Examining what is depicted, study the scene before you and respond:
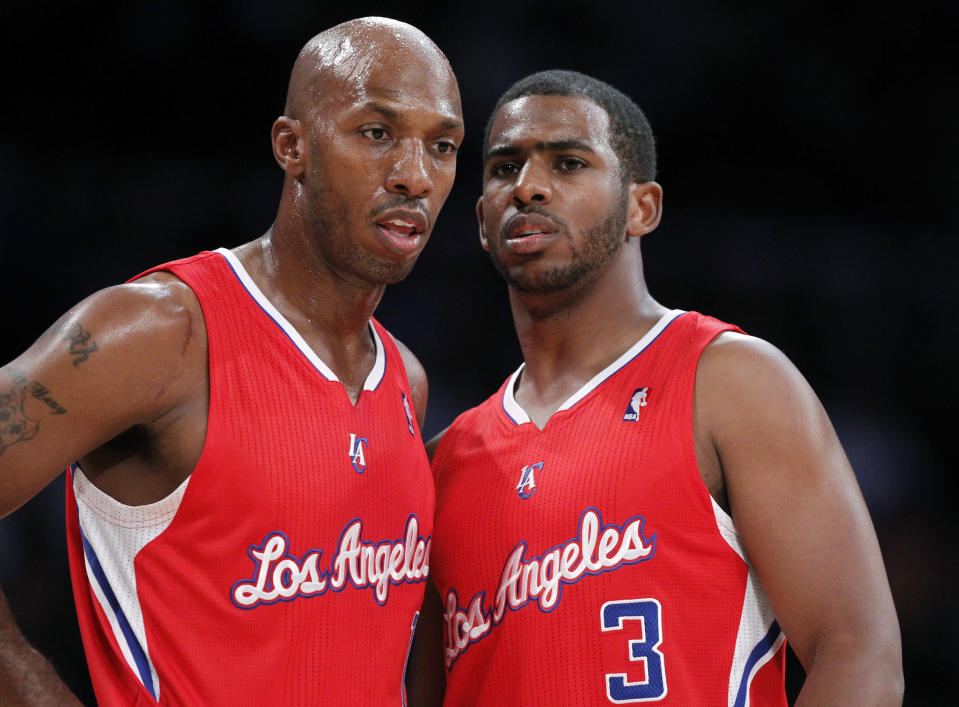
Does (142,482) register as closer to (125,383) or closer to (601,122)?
(125,383)

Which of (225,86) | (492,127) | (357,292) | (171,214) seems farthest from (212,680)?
(225,86)

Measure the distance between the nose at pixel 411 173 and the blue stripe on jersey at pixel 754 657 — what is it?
50.7 inches

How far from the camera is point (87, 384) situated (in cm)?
196

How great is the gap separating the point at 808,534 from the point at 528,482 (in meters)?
0.65

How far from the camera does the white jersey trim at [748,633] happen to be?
238 centimetres

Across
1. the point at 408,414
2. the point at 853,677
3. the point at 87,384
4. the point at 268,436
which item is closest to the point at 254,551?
the point at 268,436

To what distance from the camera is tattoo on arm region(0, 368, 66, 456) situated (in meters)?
1.92

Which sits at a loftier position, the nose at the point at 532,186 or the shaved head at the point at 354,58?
the shaved head at the point at 354,58

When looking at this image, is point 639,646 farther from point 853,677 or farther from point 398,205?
point 398,205

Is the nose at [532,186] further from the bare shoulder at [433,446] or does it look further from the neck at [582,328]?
the bare shoulder at [433,446]

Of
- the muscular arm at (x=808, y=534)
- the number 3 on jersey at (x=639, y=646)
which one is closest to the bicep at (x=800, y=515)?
the muscular arm at (x=808, y=534)

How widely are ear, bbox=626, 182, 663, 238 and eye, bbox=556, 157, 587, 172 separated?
0.62ft

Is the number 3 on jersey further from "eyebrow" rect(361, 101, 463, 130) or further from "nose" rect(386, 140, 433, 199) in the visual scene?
"eyebrow" rect(361, 101, 463, 130)

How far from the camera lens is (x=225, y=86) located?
Result: 20.1ft
